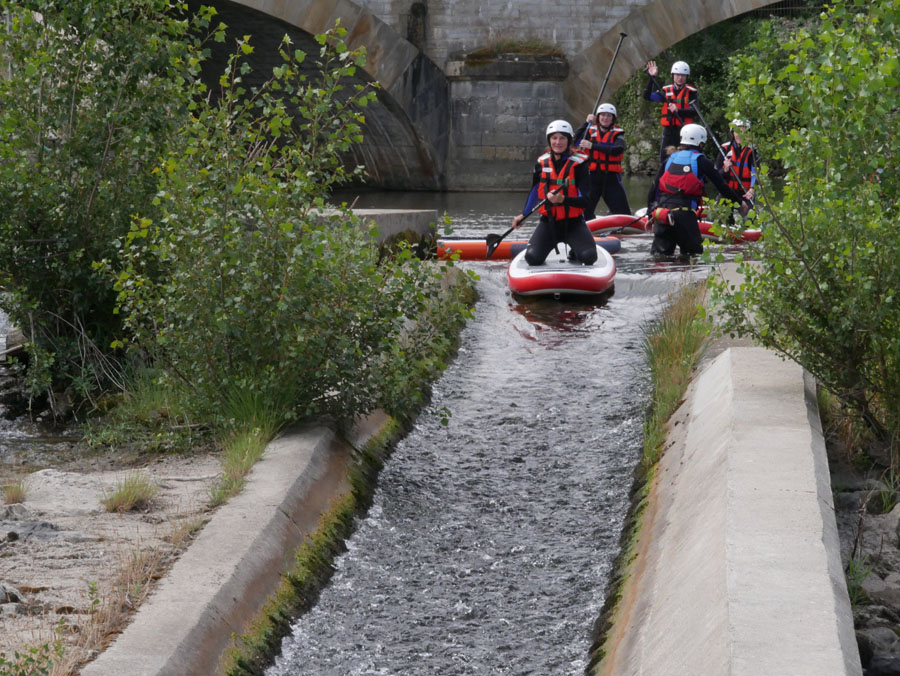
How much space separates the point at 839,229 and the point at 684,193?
7.39 m

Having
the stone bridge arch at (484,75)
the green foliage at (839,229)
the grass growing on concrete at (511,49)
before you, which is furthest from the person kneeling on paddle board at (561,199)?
the grass growing on concrete at (511,49)

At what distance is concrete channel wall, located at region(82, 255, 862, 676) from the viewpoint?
3.68 m

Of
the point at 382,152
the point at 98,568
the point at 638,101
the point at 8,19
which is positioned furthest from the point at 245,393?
the point at 638,101

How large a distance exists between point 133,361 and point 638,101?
98.0ft

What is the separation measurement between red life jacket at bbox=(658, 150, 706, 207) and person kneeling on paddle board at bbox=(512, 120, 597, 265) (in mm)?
1293

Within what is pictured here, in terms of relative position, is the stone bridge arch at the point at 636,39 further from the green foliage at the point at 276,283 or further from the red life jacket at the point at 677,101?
the green foliage at the point at 276,283

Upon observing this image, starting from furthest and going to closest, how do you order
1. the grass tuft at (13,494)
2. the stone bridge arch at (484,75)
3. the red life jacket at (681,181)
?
the stone bridge arch at (484,75) < the red life jacket at (681,181) < the grass tuft at (13,494)

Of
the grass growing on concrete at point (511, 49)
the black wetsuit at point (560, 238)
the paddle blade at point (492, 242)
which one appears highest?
the grass growing on concrete at point (511, 49)

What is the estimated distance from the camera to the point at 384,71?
22141 millimetres

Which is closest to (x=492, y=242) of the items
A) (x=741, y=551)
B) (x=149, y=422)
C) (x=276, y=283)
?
(x=149, y=422)

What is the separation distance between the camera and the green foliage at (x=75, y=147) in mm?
8148

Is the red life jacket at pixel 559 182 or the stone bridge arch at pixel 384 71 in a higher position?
the stone bridge arch at pixel 384 71

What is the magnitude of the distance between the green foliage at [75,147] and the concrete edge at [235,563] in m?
2.66

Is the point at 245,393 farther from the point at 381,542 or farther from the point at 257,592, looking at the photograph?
the point at 257,592
